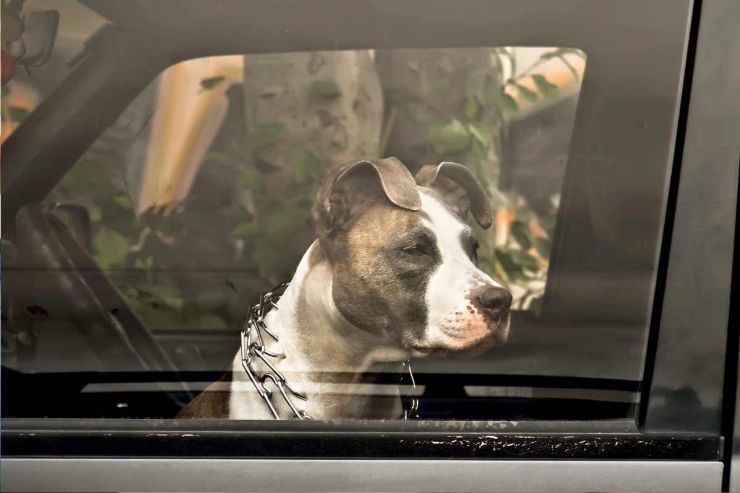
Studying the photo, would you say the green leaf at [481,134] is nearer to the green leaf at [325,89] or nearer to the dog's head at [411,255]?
the dog's head at [411,255]

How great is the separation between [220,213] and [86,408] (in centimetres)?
41

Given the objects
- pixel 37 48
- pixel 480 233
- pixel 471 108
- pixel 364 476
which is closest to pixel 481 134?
pixel 471 108

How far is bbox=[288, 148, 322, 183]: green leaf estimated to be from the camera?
173 cm

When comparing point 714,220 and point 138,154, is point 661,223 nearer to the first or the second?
point 714,220

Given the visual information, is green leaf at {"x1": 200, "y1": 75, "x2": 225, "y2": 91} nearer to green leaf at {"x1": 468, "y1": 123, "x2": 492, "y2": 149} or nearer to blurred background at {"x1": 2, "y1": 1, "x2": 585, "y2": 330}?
blurred background at {"x1": 2, "y1": 1, "x2": 585, "y2": 330}

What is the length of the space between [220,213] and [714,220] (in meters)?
0.82

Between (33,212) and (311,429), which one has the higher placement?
(33,212)

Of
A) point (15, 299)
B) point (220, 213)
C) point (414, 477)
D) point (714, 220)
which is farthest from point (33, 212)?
point (714, 220)

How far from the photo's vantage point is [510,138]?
1728mm

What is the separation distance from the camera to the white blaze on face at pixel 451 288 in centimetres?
Answer: 170

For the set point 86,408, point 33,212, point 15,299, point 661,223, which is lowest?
point 86,408

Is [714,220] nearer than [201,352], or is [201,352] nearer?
[714,220]

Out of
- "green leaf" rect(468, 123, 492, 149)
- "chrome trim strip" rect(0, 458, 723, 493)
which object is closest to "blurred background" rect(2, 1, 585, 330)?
"green leaf" rect(468, 123, 492, 149)

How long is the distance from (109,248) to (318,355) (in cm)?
41
